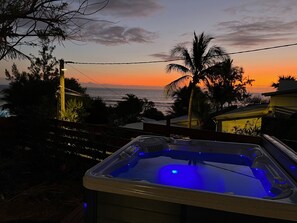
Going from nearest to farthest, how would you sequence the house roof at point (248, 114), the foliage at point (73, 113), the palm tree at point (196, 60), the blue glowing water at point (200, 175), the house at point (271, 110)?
1. the blue glowing water at point (200, 175)
2. the foliage at point (73, 113)
3. the house at point (271, 110)
4. the house roof at point (248, 114)
5. the palm tree at point (196, 60)

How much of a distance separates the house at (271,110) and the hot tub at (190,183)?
17.3 feet

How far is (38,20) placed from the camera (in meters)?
3.22

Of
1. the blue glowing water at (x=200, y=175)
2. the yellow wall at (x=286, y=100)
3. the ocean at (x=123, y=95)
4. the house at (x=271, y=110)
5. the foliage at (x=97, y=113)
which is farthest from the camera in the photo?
the ocean at (x=123, y=95)

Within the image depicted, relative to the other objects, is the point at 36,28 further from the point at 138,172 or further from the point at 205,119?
the point at 205,119

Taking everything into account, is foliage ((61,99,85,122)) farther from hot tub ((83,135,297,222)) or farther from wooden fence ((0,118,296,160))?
hot tub ((83,135,297,222))

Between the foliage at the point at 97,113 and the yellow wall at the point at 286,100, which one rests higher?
the yellow wall at the point at 286,100

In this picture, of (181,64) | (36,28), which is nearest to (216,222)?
(36,28)

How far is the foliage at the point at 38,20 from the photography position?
9.92 ft

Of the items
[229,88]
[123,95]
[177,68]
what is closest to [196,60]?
[177,68]

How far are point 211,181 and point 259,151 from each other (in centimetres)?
71

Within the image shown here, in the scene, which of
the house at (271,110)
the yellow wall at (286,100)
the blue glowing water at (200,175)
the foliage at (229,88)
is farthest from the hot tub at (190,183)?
the foliage at (229,88)

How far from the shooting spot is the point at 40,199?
3.28m

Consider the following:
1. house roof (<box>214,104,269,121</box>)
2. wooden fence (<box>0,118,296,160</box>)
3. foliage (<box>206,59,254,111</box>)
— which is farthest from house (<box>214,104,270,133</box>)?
foliage (<box>206,59,254,111</box>)

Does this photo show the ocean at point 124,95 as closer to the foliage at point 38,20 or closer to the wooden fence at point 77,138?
the wooden fence at point 77,138
